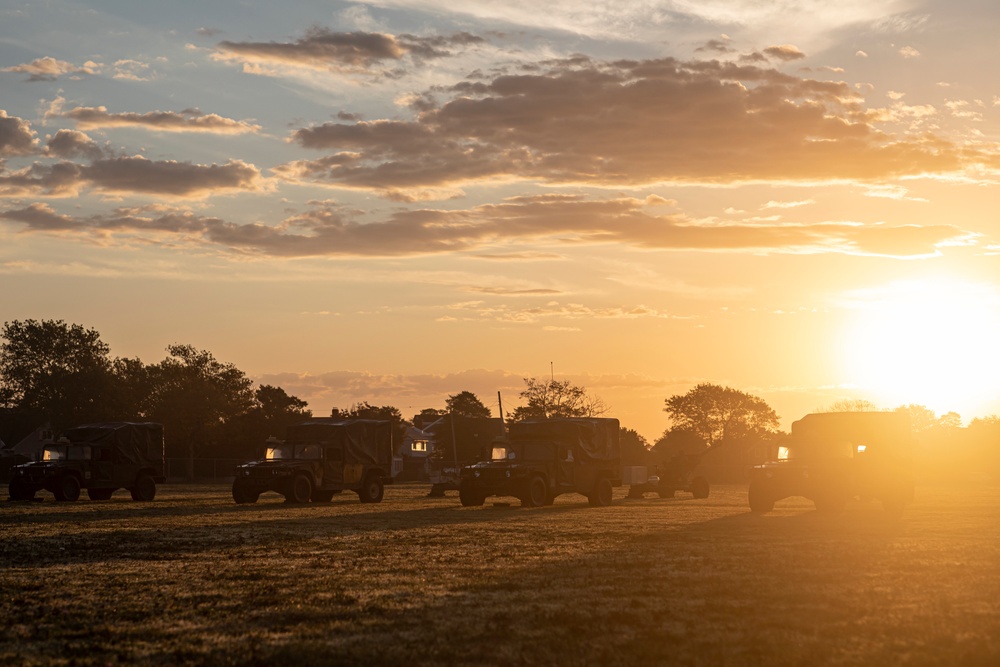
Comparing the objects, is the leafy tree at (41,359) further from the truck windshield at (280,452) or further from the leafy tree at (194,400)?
the truck windshield at (280,452)

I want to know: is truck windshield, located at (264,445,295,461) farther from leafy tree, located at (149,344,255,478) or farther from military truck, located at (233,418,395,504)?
leafy tree, located at (149,344,255,478)

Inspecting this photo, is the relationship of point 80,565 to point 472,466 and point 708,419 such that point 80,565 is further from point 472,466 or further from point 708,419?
point 708,419

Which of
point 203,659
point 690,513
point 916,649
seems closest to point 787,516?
point 690,513

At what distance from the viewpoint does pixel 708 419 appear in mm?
132250

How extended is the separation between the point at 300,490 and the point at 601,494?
29.8 ft

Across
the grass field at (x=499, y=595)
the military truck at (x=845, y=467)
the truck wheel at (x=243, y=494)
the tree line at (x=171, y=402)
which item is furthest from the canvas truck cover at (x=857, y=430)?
the tree line at (x=171, y=402)

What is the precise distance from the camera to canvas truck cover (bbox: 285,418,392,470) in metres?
35.8

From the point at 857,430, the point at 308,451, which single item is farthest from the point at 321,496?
the point at 857,430

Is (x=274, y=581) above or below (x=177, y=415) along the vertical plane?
below

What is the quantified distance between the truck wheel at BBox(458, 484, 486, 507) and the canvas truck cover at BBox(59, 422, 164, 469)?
36.0 ft

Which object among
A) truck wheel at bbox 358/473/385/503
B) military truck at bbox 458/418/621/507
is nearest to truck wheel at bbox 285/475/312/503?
truck wheel at bbox 358/473/385/503

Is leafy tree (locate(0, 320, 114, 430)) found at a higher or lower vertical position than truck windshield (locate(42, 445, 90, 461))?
higher

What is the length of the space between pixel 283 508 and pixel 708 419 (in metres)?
105

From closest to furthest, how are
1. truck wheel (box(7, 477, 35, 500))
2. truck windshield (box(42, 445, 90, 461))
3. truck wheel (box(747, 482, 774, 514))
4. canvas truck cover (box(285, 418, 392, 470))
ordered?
truck wheel (box(747, 482, 774, 514)), canvas truck cover (box(285, 418, 392, 470)), truck wheel (box(7, 477, 35, 500)), truck windshield (box(42, 445, 90, 461))
